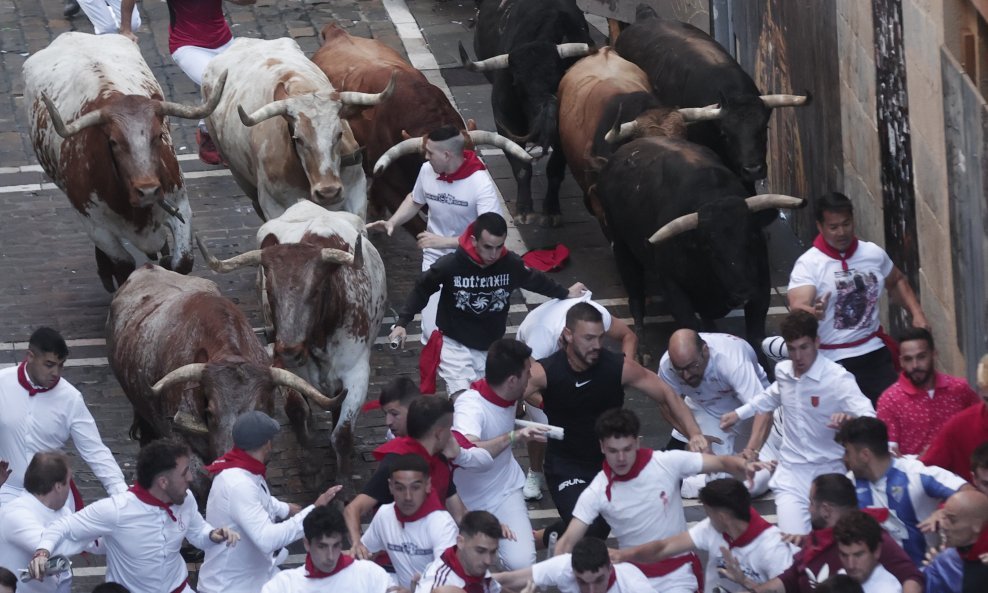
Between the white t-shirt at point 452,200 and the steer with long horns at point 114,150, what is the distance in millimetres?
2186

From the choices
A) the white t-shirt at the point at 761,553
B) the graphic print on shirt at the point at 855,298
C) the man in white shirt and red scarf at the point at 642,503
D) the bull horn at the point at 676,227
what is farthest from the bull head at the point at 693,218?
the white t-shirt at the point at 761,553

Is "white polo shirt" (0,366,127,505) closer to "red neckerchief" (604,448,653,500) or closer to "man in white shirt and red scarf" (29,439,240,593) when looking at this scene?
"man in white shirt and red scarf" (29,439,240,593)

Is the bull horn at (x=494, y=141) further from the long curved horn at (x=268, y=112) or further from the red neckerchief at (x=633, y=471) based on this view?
the red neckerchief at (x=633, y=471)

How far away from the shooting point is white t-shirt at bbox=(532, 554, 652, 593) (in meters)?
8.38

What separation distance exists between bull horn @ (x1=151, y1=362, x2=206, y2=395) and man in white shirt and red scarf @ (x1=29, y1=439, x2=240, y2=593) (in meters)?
1.48

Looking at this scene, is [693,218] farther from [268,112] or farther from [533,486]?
[268,112]

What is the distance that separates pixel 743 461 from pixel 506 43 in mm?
8669

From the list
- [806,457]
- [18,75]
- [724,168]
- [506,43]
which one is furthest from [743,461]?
[18,75]

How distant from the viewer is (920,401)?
30.9 ft

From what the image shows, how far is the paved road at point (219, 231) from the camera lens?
43.0 ft

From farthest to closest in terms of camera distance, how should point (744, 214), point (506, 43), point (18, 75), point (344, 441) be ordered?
1. point (18, 75)
2. point (506, 43)
3. point (744, 214)
4. point (344, 441)

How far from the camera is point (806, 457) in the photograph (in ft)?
32.1

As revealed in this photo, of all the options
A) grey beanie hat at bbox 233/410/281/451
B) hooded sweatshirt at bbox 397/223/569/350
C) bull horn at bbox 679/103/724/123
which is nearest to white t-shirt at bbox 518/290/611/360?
hooded sweatshirt at bbox 397/223/569/350

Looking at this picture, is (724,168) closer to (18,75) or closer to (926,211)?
(926,211)
